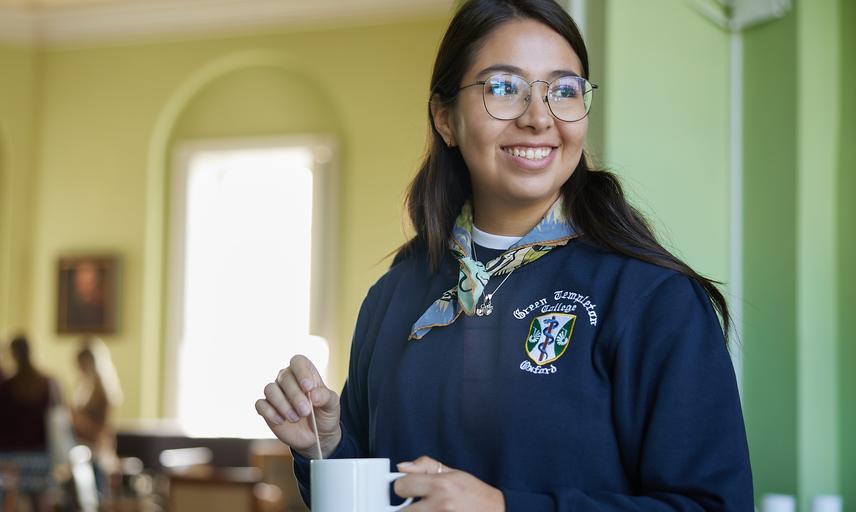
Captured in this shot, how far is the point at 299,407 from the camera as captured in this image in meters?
1.49

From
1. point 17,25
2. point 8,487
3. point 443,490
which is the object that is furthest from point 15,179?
point 443,490

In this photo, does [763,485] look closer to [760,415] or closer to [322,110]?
[760,415]

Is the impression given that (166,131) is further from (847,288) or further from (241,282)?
(847,288)

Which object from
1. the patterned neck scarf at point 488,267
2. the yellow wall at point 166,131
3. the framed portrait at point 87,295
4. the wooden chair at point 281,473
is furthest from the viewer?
the framed portrait at point 87,295

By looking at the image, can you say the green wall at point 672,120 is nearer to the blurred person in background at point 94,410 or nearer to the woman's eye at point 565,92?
the woman's eye at point 565,92

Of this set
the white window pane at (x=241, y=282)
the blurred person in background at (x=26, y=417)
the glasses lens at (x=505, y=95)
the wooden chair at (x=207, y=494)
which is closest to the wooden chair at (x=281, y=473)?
the wooden chair at (x=207, y=494)

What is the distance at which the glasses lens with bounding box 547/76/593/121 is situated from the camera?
1545 millimetres

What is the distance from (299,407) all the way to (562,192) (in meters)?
0.49

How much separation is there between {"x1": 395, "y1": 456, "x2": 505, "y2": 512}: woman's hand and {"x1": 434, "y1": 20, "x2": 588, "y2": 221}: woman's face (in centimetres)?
44

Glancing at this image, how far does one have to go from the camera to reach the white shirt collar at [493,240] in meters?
1.64

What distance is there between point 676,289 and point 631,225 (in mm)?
156

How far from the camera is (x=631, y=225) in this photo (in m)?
1.56

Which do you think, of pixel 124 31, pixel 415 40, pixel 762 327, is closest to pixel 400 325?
pixel 762 327

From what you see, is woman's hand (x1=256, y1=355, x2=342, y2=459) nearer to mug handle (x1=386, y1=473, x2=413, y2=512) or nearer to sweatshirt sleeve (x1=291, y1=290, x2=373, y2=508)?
sweatshirt sleeve (x1=291, y1=290, x2=373, y2=508)
